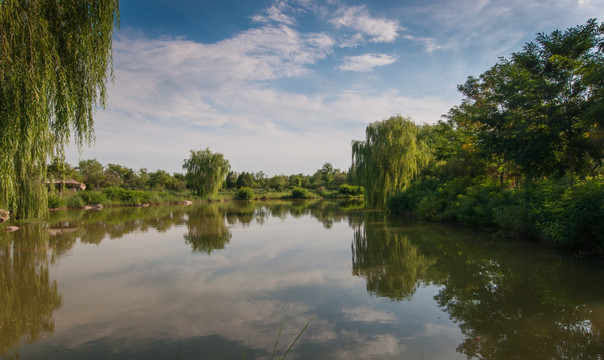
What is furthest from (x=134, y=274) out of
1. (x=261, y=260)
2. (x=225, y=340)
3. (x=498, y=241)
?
(x=498, y=241)

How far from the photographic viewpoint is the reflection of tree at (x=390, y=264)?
6342 millimetres

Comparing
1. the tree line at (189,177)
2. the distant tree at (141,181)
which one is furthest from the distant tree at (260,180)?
the distant tree at (141,181)

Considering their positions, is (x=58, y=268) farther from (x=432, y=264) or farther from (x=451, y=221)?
(x=451, y=221)

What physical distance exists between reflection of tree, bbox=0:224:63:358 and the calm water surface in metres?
0.03

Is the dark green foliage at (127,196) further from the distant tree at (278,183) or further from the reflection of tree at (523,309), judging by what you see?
the reflection of tree at (523,309)

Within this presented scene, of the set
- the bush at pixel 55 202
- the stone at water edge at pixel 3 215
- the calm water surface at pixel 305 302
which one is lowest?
the calm water surface at pixel 305 302

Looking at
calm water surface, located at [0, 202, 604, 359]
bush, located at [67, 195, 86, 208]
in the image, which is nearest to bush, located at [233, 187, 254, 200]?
bush, located at [67, 195, 86, 208]

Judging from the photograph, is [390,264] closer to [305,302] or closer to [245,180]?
[305,302]

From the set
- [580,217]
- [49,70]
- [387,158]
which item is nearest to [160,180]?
[387,158]

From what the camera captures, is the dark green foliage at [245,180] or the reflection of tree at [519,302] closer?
the reflection of tree at [519,302]

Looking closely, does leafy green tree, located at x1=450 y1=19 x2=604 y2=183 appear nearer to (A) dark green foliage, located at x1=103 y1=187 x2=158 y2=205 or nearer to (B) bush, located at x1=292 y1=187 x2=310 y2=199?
(A) dark green foliage, located at x1=103 y1=187 x2=158 y2=205

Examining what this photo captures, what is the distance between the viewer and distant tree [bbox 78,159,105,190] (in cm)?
4444

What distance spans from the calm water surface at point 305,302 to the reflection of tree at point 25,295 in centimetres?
3

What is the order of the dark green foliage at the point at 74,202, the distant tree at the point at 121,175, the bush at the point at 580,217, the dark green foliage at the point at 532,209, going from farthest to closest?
the distant tree at the point at 121,175
the dark green foliage at the point at 74,202
the dark green foliage at the point at 532,209
the bush at the point at 580,217
